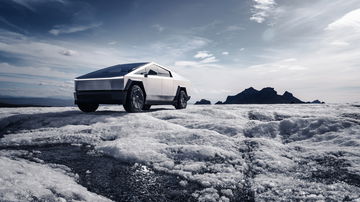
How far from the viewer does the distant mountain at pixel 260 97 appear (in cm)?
8483

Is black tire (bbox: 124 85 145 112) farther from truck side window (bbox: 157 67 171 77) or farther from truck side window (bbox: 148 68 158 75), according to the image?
truck side window (bbox: 157 67 171 77)

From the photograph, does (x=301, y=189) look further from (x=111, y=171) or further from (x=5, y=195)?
(x=5, y=195)

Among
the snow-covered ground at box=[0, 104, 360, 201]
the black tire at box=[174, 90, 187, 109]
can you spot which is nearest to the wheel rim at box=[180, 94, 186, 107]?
the black tire at box=[174, 90, 187, 109]

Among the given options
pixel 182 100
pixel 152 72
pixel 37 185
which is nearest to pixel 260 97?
pixel 182 100

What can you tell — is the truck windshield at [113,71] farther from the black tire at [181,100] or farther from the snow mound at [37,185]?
the snow mound at [37,185]

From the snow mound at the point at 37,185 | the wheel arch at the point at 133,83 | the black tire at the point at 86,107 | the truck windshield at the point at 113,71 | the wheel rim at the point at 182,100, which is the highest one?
the truck windshield at the point at 113,71

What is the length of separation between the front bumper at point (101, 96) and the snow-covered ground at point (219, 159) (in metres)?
1.62

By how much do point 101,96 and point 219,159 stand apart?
4066 mm

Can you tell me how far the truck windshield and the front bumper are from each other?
1.42ft

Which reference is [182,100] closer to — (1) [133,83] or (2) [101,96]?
(1) [133,83]

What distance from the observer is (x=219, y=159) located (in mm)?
2775

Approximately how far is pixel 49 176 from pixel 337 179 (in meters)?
2.51

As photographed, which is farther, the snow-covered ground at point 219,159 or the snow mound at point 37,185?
the snow-covered ground at point 219,159

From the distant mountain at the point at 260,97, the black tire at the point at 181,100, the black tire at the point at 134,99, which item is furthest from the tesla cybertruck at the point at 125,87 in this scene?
the distant mountain at the point at 260,97
